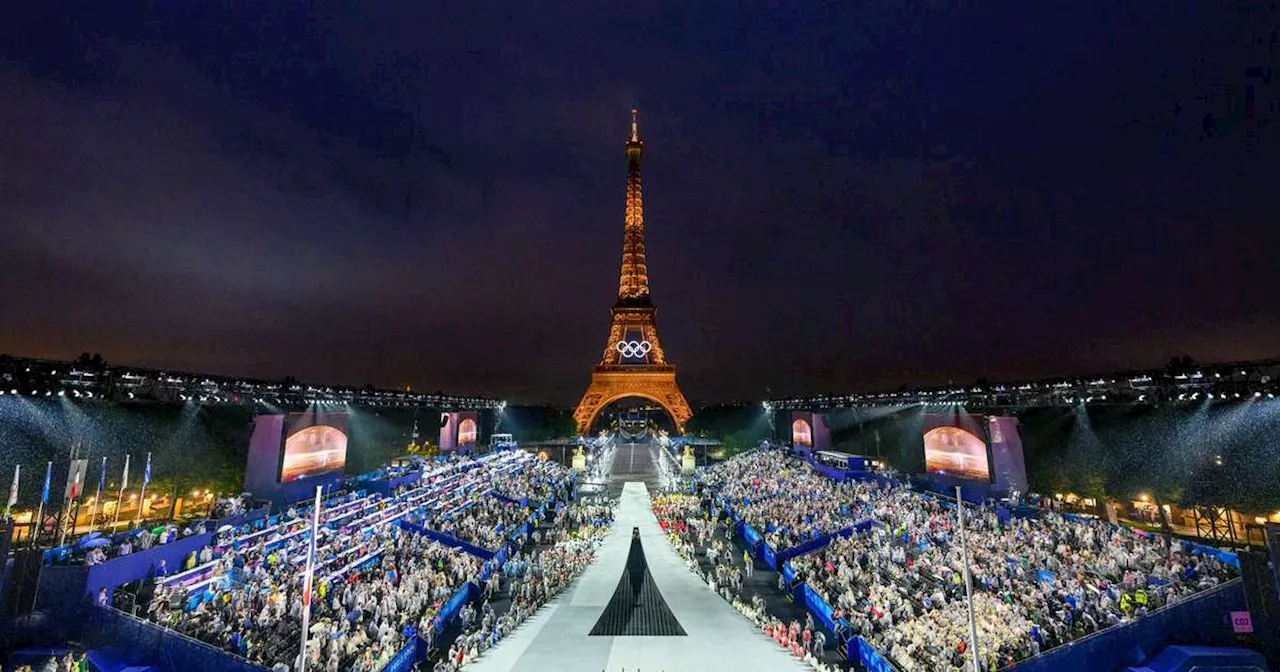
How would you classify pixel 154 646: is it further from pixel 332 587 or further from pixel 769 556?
pixel 769 556

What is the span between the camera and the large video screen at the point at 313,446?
3002 centimetres

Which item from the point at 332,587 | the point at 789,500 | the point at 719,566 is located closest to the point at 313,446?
the point at 332,587

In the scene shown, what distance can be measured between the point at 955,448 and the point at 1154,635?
81.1 ft

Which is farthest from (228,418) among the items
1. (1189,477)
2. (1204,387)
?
(1189,477)

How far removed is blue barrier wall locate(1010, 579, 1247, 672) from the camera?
1188cm

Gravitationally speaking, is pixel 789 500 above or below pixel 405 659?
above

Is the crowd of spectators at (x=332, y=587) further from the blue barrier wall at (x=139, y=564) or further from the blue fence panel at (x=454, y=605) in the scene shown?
the blue barrier wall at (x=139, y=564)

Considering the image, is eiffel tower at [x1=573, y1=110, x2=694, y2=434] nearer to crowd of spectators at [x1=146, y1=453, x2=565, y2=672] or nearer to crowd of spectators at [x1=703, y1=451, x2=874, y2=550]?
crowd of spectators at [x1=703, y1=451, x2=874, y2=550]

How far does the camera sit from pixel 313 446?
32.7 m

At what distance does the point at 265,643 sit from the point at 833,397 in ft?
184

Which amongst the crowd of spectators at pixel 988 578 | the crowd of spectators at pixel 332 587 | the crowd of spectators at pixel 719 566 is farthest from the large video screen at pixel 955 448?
the crowd of spectators at pixel 332 587

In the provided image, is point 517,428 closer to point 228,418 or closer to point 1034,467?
point 228,418

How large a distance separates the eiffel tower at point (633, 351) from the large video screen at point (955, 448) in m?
34.9

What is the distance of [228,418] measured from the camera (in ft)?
109
